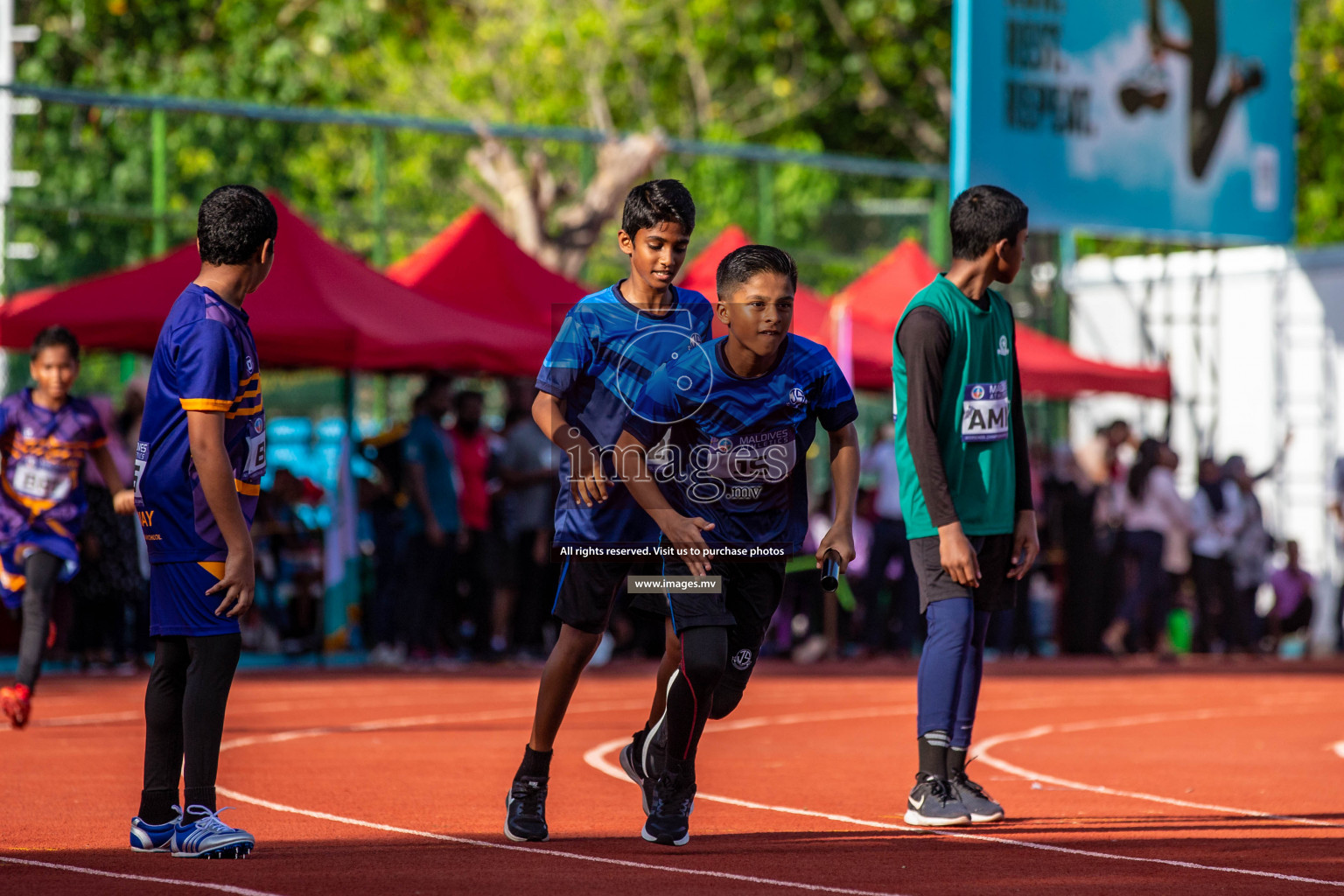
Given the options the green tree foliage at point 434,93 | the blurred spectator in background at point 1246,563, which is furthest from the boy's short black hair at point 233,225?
the blurred spectator in background at point 1246,563

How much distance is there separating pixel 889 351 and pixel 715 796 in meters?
10.00

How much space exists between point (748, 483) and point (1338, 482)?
566 inches

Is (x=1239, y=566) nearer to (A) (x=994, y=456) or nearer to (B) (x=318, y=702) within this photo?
(B) (x=318, y=702)

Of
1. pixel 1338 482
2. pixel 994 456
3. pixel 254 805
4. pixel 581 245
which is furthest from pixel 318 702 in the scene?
pixel 1338 482

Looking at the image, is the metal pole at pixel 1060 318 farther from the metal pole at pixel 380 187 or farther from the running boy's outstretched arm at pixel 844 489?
the running boy's outstretched arm at pixel 844 489

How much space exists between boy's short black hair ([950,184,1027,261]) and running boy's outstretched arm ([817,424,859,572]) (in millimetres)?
993

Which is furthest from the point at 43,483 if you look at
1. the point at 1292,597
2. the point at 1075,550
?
the point at 1292,597

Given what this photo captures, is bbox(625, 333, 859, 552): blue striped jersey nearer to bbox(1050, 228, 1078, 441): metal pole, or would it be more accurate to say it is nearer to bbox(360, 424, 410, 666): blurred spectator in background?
bbox(360, 424, 410, 666): blurred spectator in background

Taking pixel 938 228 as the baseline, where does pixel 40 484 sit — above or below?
below

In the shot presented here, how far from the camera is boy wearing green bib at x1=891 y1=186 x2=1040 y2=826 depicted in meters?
6.74

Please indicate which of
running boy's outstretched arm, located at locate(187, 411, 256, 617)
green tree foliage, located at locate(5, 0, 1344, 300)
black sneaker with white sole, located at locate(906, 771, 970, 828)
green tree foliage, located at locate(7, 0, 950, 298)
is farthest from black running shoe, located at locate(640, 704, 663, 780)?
green tree foliage, located at locate(7, 0, 950, 298)

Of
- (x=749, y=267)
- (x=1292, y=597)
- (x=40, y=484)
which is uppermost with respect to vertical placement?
(x=749, y=267)

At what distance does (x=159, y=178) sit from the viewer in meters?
16.5

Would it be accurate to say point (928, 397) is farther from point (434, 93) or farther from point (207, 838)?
point (434, 93)
